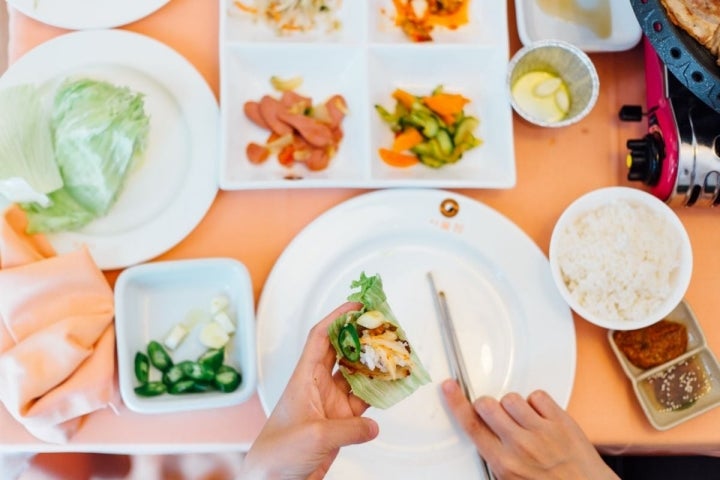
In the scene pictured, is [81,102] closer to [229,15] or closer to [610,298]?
[229,15]

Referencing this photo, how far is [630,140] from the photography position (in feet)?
4.72

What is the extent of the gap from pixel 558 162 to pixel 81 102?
39.3 inches

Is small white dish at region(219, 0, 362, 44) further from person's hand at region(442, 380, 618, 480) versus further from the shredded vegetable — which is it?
person's hand at region(442, 380, 618, 480)

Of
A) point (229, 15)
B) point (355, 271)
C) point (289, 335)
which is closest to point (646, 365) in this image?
point (355, 271)

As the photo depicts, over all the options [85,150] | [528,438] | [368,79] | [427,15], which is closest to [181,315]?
[85,150]

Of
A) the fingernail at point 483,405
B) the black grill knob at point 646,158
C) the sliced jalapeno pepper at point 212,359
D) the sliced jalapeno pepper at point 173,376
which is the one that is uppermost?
the black grill knob at point 646,158

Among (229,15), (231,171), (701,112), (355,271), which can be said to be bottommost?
(355,271)

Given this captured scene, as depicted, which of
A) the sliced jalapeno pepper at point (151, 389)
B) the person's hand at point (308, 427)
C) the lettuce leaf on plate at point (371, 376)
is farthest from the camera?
the sliced jalapeno pepper at point (151, 389)

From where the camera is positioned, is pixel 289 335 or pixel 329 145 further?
pixel 329 145

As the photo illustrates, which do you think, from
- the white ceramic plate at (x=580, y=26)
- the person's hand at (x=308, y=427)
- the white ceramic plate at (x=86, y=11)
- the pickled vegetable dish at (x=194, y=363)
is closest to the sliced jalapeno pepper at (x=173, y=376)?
the pickled vegetable dish at (x=194, y=363)

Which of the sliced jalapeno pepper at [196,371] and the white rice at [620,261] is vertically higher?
the white rice at [620,261]

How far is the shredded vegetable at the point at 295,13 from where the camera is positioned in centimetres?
150

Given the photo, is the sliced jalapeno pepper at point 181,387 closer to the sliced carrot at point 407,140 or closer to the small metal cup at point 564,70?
the sliced carrot at point 407,140

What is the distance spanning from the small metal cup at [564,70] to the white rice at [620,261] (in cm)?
22
